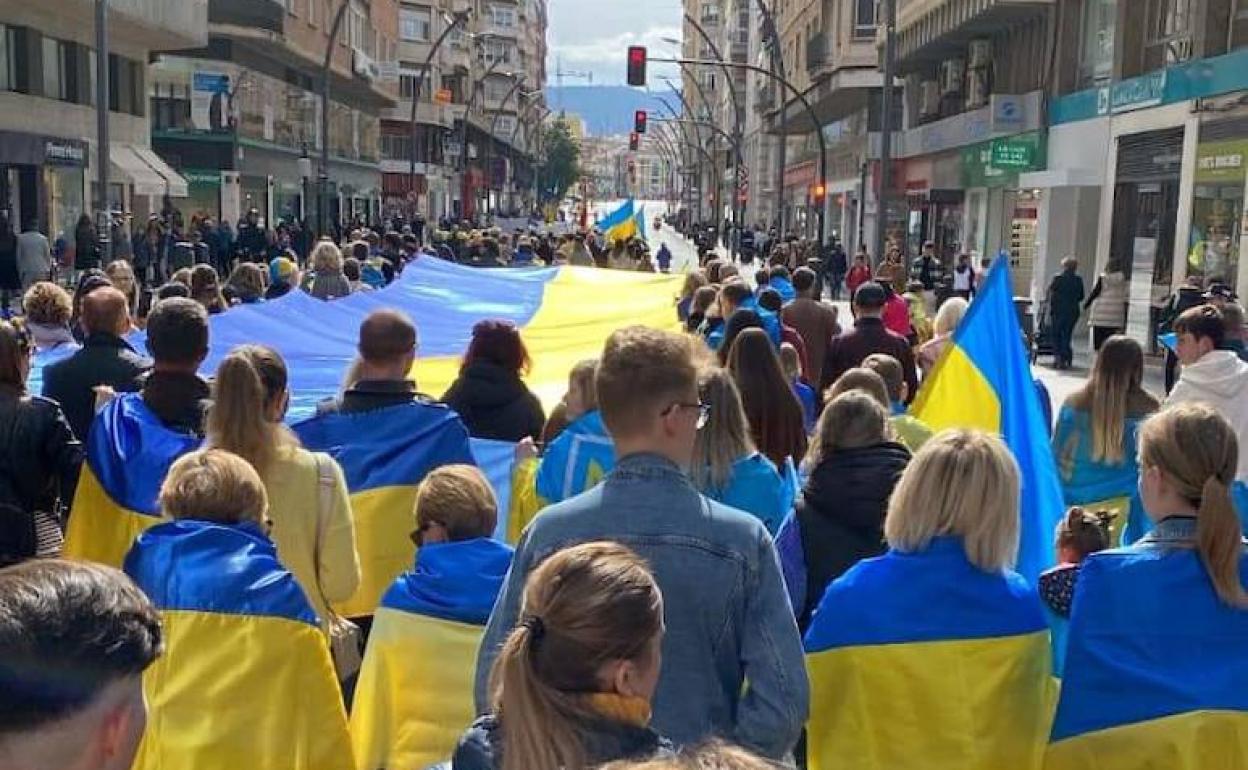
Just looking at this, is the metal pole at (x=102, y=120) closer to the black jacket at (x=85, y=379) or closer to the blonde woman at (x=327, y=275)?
the blonde woman at (x=327, y=275)

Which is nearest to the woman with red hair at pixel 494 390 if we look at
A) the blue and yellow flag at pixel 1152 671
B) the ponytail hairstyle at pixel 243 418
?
the ponytail hairstyle at pixel 243 418

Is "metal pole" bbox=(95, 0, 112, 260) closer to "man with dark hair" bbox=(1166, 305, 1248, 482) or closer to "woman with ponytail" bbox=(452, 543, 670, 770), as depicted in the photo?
"man with dark hair" bbox=(1166, 305, 1248, 482)

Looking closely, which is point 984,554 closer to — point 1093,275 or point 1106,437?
point 1106,437

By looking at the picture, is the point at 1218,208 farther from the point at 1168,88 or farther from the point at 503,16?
the point at 503,16

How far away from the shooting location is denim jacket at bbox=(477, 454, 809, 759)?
292cm

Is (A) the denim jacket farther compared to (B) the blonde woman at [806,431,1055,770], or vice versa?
(B) the blonde woman at [806,431,1055,770]

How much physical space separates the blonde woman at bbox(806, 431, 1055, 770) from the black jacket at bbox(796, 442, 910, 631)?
2.18ft

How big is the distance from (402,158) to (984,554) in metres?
81.8

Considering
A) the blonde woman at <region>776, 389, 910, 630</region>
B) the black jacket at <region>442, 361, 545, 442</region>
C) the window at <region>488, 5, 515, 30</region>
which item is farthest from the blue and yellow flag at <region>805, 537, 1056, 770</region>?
the window at <region>488, 5, 515, 30</region>

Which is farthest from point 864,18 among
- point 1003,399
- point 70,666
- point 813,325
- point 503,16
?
point 503,16

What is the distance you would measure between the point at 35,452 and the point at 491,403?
A: 2154mm

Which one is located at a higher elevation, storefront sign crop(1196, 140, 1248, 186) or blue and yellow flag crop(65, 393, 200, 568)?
storefront sign crop(1196, 140, 1248, 186)

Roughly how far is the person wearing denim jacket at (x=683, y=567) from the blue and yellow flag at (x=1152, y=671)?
110cm

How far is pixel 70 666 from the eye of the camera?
1.74 meters
